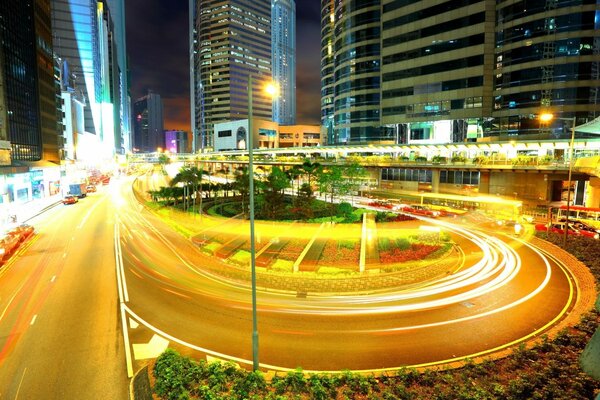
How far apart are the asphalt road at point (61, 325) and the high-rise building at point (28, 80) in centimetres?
3970

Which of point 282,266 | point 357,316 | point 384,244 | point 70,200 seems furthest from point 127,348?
point 70,200

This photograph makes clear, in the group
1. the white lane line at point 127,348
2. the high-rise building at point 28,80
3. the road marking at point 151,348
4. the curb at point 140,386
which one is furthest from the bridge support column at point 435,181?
the high-rise building at point 28,80

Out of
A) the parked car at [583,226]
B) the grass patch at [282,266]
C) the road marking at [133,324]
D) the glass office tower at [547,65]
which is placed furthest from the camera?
the glass office tower at [547,65]

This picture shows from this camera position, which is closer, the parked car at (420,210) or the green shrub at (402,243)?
the green shrub at (402,243)

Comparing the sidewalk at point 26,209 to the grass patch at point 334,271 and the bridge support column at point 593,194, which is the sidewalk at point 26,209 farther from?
the bridge support column at point 593,194

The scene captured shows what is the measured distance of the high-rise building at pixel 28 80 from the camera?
2223 inches

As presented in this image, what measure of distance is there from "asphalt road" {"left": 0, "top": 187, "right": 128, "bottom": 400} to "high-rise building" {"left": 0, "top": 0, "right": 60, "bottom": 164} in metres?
39.7

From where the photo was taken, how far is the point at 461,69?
69.0 meters

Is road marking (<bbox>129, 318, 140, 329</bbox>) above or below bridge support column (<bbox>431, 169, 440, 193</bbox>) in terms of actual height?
below

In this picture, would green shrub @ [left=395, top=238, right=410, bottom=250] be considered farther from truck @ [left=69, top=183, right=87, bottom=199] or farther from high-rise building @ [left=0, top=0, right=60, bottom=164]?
truck @ [left=69, top=183, right=87, bottom=199]

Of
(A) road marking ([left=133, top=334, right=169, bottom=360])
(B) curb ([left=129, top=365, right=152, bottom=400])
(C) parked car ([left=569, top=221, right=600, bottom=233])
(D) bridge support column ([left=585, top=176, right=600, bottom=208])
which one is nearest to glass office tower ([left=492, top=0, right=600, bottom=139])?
(D) bridge support column ([left=585, top=176, right=600, bottom=208])

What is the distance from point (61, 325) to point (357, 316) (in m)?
13.5

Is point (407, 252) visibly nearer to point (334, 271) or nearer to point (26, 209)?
point (334, 271)

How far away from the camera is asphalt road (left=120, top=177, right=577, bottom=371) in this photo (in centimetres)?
1416
